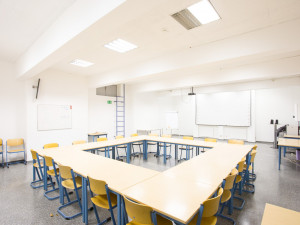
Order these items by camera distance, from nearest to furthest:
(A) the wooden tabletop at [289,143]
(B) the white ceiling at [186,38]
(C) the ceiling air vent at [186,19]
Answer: (B) the white ceiling at [186,38] → (C) the ceiling air vent at [186,19] → (A) the wooden tabletop at [289,143]

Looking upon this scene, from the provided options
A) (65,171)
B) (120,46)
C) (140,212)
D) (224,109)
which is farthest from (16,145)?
(224,109)

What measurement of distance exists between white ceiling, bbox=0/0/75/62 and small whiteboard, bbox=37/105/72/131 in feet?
7.70

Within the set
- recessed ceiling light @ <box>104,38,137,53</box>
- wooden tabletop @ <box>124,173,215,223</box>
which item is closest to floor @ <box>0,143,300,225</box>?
wooden tabletop @ <box>124,173,215,223</box>

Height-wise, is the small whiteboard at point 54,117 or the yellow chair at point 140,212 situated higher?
the small whiteboard at point 54,117

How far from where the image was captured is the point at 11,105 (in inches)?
218

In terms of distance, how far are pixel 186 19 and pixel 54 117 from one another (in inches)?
216

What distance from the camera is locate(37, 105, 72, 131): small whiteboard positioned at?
5.82m

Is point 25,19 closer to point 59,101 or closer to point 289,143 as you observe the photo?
point 59,101

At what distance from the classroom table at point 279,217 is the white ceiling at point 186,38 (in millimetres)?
2281

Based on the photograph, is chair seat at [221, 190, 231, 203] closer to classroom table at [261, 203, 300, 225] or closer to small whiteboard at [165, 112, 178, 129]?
classroom table at [261, 203, 300, 225]

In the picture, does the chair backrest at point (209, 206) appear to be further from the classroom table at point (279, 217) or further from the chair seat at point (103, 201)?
the chair seat at point (103, 201)

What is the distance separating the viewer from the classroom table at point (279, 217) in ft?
4.51

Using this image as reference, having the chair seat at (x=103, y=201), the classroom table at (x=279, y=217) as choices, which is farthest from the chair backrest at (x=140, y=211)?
the classroom table at (x=279, y=217)

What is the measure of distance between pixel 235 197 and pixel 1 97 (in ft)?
22.8
